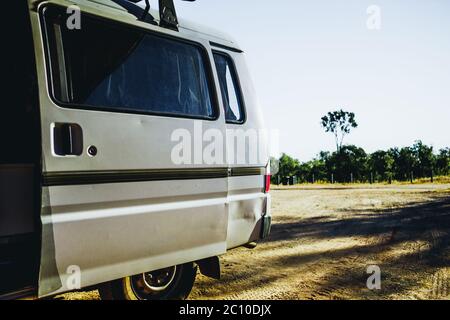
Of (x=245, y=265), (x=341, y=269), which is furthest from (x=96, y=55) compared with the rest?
(x=341, y=269)

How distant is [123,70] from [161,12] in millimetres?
700

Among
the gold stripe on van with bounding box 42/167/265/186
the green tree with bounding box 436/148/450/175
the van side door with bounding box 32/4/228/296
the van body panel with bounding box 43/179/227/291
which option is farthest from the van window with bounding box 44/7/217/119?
the green tree with bounding box 436/148/450/175

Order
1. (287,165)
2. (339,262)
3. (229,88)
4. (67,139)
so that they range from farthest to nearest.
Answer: (287,165) < (339,262) < (229,88) < (67,139)

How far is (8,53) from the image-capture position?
3.00 meters

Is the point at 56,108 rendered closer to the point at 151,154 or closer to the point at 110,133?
the point at 110,133

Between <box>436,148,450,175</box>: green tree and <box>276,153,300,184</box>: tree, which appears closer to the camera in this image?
<box>436,148,450,175</box>: green tree

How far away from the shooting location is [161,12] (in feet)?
9.86

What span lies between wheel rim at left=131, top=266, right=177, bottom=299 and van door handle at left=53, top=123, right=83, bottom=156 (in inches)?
50.8

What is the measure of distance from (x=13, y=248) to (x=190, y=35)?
2.32 m

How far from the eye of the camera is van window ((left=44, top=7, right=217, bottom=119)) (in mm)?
2406

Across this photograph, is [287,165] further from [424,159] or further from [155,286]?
[155,286]

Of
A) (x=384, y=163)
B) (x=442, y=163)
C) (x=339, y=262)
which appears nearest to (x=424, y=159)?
(x=442, y=163)

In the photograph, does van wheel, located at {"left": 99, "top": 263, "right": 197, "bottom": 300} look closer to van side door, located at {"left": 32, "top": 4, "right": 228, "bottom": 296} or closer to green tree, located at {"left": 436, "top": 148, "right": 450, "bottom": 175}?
van side door, located at {"left": 32, "top": 4, "right": 228, "bottom": 296}

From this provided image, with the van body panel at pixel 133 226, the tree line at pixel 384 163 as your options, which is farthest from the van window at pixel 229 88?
the tree line at pixel 384 163
